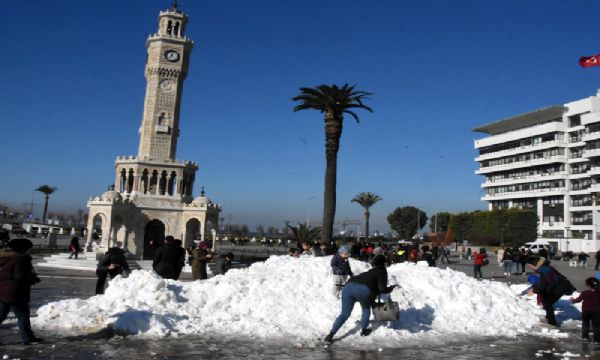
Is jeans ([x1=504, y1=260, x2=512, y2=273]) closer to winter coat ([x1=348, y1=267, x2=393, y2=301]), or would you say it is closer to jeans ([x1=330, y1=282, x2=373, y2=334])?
winter coat ([x1=348, y1=267, x2=393, y2=301])

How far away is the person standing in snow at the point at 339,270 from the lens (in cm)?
1105

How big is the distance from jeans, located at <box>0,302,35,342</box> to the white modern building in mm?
71829

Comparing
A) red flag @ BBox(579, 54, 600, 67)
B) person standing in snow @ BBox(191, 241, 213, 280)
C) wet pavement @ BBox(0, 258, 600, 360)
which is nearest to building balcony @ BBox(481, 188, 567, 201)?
red flag @ BBox(579, 54, 600, 67)

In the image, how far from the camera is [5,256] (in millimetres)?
7848

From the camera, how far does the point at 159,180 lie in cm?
4288

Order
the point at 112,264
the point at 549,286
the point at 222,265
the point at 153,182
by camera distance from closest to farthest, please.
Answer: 1. the point at 549,286
2. the point at 112,264
3. the point at 222,265
4. the point at 153,182

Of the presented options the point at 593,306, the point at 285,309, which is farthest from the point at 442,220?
the point at 285,309

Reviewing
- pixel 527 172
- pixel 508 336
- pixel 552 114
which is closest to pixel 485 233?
pixel 527 172

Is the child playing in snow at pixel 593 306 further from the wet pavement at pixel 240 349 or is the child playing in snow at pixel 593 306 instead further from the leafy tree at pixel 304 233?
the leafy tree at pixel 304 233

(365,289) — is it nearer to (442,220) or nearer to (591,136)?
(591,136)

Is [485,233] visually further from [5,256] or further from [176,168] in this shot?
[5,256]


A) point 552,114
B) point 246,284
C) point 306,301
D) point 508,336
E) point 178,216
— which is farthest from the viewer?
point 552,114

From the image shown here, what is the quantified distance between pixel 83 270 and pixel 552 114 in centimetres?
7949

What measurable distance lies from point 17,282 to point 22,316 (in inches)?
23.3
